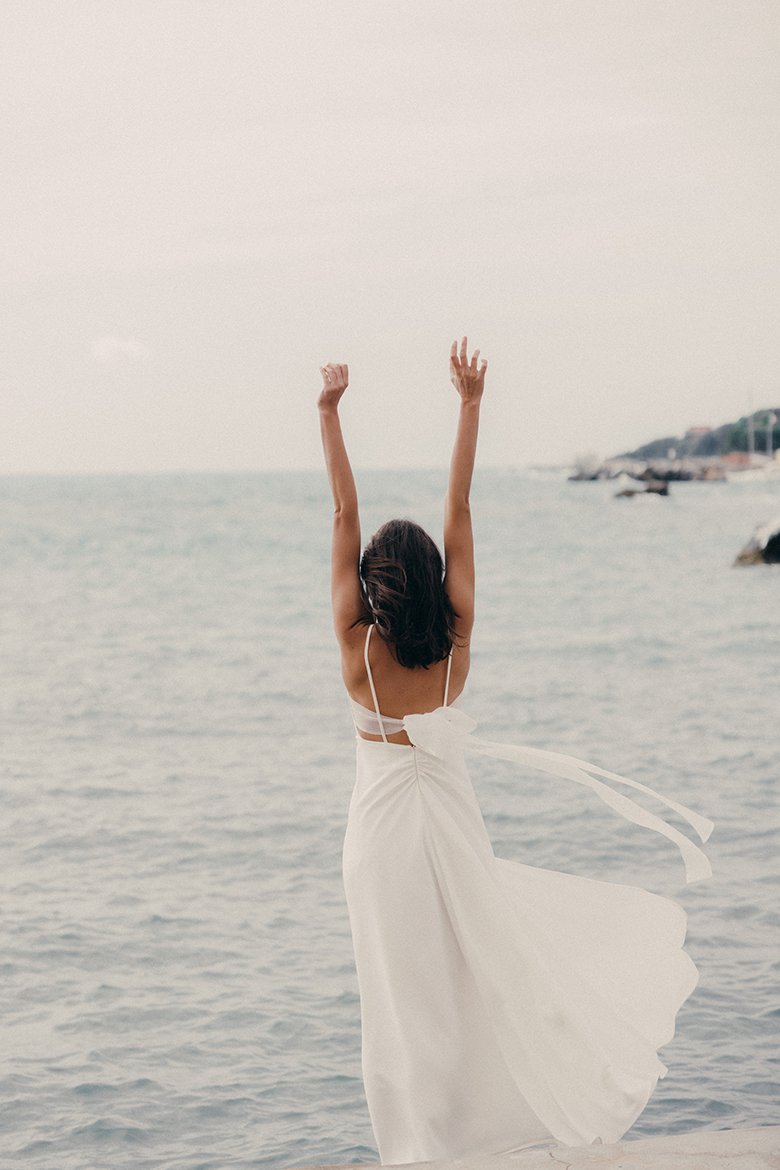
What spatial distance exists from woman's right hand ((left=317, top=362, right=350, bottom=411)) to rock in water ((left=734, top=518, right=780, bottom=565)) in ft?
70.7

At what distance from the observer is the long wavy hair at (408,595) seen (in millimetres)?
2818

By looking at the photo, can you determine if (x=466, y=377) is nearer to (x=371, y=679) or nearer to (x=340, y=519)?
(x=340, y=519)

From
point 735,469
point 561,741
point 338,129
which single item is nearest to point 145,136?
point 338,129

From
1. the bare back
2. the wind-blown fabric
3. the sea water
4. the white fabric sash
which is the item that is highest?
the bare back

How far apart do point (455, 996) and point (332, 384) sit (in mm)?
Result: 1419

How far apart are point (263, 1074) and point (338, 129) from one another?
141 ft

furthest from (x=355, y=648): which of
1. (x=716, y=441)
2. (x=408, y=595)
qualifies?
(x=716, y=441)

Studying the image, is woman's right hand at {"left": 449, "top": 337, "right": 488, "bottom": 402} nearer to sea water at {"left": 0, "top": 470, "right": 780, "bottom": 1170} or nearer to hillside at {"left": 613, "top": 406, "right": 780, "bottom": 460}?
sea water at {"left": 0, "top": 470, "right": 780, "bottom": 1170}

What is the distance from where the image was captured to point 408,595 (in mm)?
2811

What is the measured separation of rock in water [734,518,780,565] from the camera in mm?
23562

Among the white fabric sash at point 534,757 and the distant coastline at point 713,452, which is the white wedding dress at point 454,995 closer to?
the white fabric sash at point 534,757

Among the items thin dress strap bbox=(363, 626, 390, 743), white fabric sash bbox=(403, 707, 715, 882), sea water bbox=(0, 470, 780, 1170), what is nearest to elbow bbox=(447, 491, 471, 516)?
thin dress strap bbox=(363, 626, 390, 743)

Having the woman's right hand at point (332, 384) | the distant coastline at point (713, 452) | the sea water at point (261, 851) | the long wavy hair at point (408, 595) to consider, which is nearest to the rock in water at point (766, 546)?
the sea water at point (261, 851)

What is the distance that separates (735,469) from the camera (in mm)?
53781
